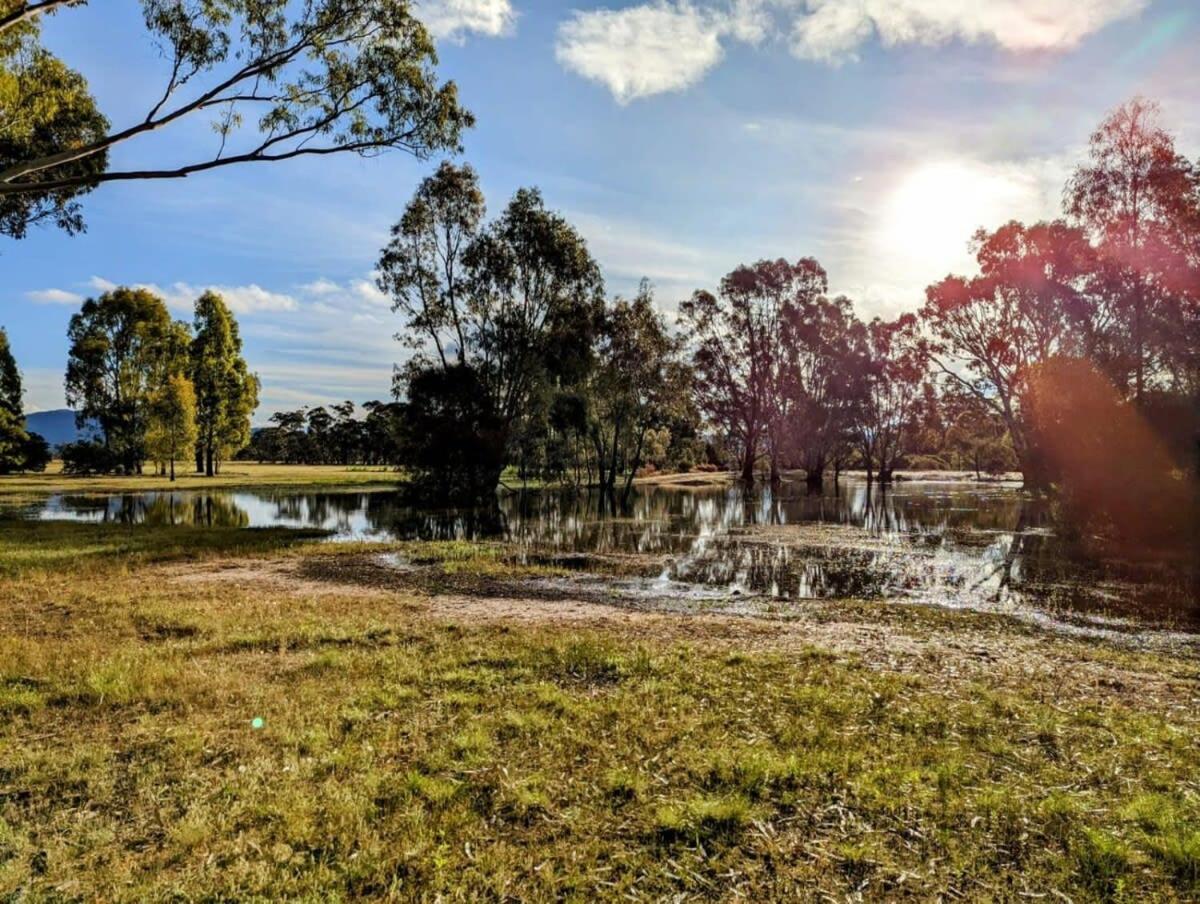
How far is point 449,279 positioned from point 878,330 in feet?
149

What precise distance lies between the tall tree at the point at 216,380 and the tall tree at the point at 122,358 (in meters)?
2.37

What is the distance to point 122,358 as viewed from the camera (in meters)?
60.6

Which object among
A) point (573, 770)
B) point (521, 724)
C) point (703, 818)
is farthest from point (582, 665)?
point (703, 818)

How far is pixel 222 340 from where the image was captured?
213 ft

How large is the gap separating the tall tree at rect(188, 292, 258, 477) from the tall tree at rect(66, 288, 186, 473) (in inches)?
93.4

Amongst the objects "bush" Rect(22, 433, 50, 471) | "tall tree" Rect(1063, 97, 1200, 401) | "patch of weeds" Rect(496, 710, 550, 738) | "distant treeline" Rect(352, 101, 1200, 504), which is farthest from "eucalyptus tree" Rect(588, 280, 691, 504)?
"bush" Rect(22, 433, 50, 471)

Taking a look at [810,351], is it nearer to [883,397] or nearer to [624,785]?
[883,397]

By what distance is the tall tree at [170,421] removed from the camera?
55062 mm

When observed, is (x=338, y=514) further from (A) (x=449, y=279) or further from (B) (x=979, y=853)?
(B) (x=979, y=853)

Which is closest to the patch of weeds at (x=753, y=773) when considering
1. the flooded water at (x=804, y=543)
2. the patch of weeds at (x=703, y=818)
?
the patch of weeds at (x=703, y=818)

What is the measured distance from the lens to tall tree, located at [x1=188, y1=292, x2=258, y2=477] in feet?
209

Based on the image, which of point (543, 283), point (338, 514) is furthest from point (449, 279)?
point (338, 514)

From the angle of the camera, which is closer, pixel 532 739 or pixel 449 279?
pixel 532 739

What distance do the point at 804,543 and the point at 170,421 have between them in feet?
180
